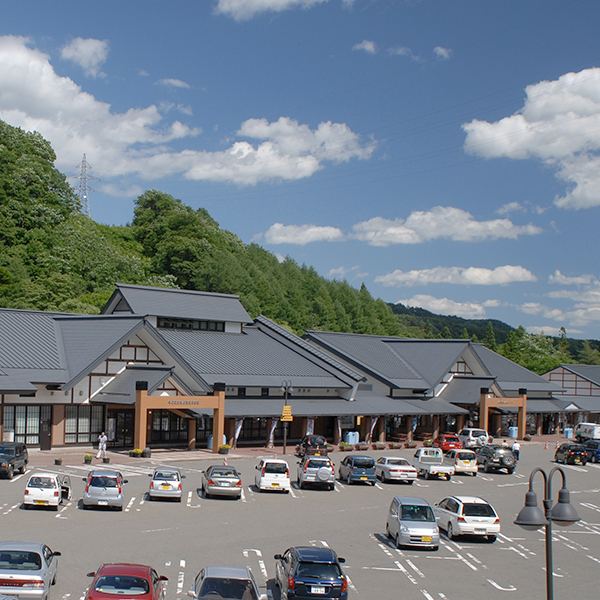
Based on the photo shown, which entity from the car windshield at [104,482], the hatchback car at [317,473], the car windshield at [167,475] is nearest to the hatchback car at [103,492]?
the car windshield at [104,482]

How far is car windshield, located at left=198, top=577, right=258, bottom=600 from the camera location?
13914mm

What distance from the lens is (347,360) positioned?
66.2 metres

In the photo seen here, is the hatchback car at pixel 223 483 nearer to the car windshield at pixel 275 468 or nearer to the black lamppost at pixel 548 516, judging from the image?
the car windshield at pixel 275 468

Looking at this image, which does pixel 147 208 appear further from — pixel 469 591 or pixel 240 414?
pixel 469 591

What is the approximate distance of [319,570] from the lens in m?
16.2

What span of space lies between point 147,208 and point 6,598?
105920 mm

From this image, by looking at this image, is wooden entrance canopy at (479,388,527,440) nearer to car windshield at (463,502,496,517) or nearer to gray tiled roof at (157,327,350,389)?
gray tiled roof at (157,327,350,389)

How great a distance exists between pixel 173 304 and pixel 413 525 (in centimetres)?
3831

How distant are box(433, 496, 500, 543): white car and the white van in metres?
44.6

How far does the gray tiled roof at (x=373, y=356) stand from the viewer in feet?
212

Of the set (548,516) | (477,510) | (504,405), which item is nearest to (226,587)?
(548,516)

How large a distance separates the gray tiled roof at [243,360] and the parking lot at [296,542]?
58.9 ft

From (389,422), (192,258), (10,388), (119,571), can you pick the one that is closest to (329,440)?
(389,422)

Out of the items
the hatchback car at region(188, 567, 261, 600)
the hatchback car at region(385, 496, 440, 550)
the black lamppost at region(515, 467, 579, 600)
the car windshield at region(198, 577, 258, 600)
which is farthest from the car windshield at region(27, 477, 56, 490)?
the black lamppost at region(515, 467, 579, 600)
